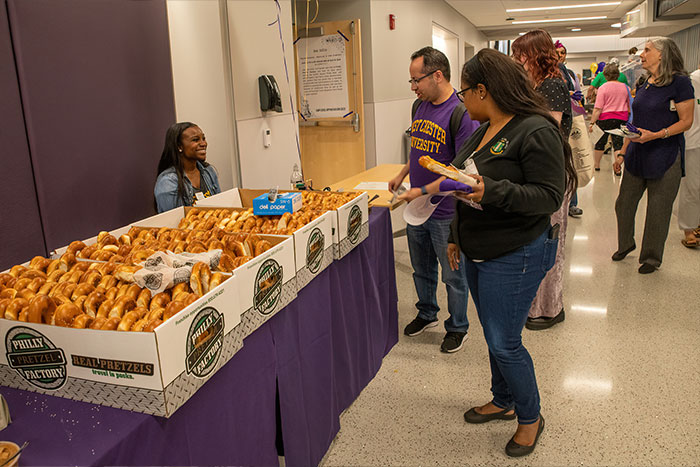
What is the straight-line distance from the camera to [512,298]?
1.83 metres

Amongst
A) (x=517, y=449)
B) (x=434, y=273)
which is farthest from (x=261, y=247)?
(x=434, y=273)

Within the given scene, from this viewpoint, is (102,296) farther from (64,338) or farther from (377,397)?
(377,397)

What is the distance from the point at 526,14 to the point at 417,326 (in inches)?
435

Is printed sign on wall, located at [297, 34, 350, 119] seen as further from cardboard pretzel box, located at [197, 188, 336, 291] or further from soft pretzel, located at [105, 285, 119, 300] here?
soft pretzel, located at [105, 285, 119, 300]

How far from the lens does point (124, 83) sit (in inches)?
119

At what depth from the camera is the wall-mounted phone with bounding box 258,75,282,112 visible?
14.2 ft

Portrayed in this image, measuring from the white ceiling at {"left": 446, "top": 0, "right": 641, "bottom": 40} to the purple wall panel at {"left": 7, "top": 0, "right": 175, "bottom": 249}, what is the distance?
8.23 m

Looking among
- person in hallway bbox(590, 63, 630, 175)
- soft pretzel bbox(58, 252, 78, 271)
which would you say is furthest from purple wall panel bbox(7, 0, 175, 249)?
person in hallway bbox(590, 63, 630, 175)

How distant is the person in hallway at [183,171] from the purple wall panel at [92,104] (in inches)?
14.8

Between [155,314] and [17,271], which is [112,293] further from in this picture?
[17,271]

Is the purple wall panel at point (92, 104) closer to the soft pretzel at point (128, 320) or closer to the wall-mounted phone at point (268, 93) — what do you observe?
the wall-mounted phone at point (268, 93)

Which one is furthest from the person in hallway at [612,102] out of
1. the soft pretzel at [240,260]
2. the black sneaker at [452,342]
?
the soft pretzel at [240,260]

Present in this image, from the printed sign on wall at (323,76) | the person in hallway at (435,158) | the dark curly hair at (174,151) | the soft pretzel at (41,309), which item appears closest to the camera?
the soft pretzel at (41,309)

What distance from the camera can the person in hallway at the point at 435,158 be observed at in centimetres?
261
